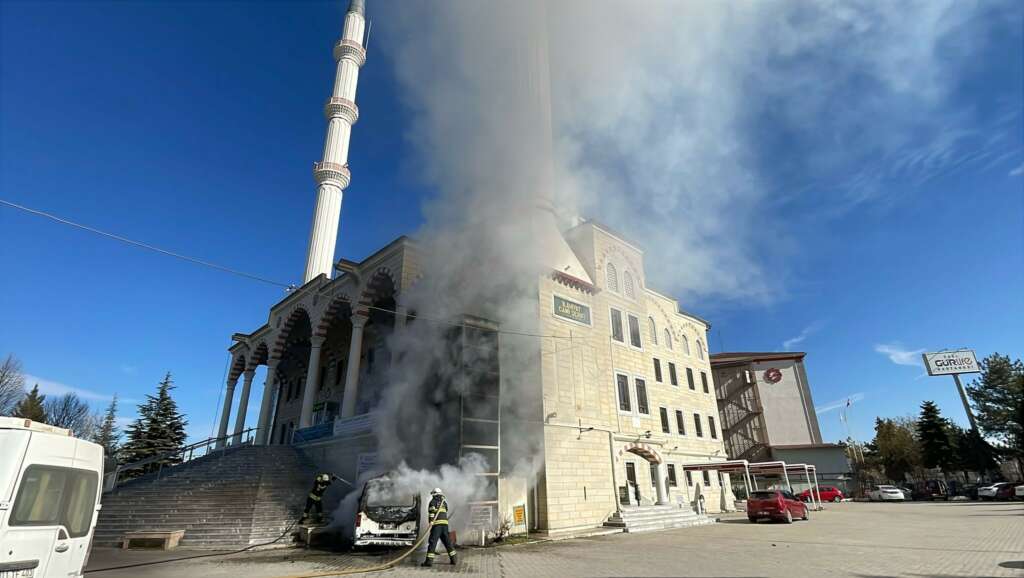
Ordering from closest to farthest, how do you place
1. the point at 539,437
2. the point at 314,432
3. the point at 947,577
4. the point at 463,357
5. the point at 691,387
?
the point at 947,577 → the point at 463,357 → the point at 539,437 → the point at 314,432 → the point at 691,387

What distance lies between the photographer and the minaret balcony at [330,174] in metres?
32.7

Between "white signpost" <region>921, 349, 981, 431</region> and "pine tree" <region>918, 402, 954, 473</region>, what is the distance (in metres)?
2.27

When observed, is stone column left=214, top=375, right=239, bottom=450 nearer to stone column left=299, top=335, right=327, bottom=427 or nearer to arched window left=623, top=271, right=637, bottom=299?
stone column left=299, top=335, right=327, bottom=427

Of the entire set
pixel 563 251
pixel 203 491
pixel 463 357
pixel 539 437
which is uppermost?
pixel 563 251

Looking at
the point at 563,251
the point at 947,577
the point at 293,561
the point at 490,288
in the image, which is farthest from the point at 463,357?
the point at 947,577

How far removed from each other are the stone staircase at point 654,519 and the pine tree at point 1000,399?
105 ft

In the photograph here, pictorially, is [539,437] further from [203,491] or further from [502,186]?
[203,491]

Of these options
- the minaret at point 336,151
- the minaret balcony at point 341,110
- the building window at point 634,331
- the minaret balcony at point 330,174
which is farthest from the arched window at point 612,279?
the minaret balcony at point 341,110

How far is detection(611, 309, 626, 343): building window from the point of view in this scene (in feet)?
65.4

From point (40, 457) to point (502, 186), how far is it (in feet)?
39.2

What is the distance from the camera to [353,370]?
18.6 metres

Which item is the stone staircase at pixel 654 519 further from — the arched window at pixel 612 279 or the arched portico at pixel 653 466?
the arched window at pixel 612 279

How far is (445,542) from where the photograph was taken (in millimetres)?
9164

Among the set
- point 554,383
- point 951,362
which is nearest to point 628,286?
point 554,383
